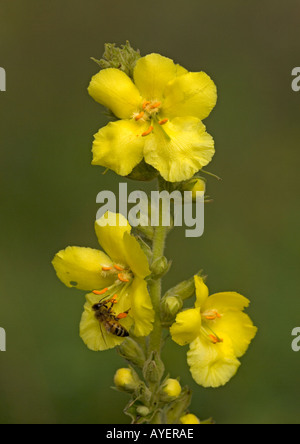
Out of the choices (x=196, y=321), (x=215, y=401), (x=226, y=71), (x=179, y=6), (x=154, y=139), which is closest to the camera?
(x=196, y=321)

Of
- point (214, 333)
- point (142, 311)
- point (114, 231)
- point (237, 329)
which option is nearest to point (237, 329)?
point (237, 329)

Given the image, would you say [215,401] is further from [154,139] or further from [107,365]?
[154,139]

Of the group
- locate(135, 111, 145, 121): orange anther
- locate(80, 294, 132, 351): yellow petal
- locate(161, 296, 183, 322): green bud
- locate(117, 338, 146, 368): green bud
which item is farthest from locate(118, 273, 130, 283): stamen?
locate(135, 111, 145, 121): orange anther

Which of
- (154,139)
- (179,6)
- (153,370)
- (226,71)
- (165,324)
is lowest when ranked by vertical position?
(153,370)

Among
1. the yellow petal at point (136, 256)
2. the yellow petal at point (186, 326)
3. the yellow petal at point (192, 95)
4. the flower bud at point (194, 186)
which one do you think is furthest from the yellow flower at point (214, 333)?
the yellow petal at point (192, 95)

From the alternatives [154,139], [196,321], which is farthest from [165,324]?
[154,139]

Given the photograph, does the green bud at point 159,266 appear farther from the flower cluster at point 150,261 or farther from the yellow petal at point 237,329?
the yellow petal at point 237,329

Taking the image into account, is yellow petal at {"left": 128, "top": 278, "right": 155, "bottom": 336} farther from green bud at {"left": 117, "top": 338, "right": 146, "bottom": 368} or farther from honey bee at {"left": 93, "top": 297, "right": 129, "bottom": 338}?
green bud at {"left": 117, "top": 338, "right": 146, "bottom": 368}
